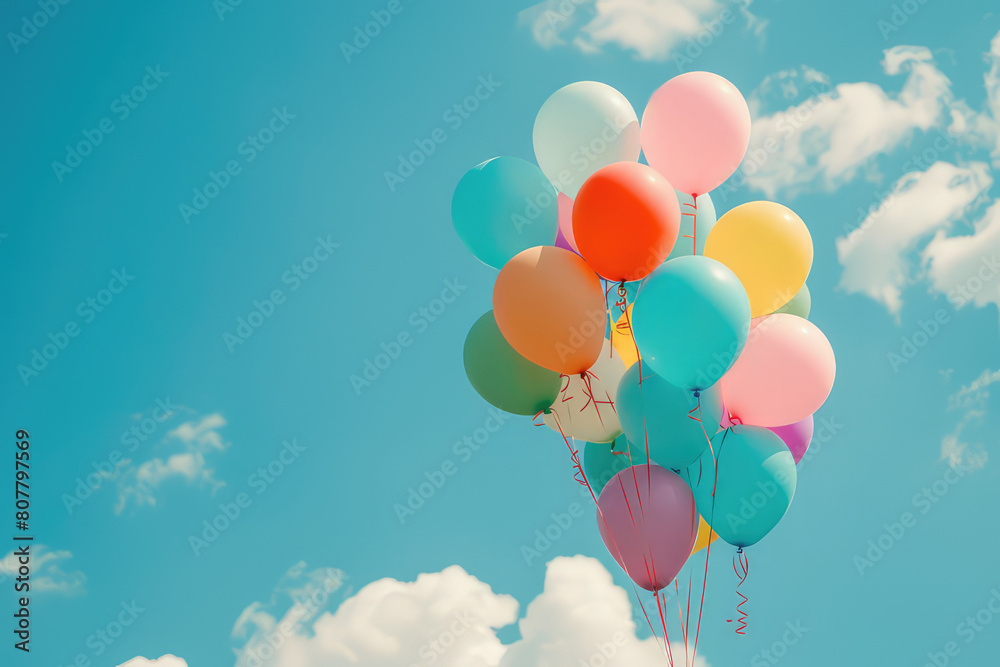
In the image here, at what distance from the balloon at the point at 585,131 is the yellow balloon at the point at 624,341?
98cm

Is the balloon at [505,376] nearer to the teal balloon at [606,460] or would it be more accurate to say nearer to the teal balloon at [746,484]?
the teal balloon at [606,460]

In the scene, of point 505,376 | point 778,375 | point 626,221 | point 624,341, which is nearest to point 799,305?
point 778,375

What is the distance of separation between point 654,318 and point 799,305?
1574mm

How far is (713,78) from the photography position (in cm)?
551

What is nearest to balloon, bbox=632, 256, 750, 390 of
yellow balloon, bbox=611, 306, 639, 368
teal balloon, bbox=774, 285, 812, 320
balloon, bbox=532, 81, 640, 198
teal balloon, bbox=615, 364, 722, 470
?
teal balloon, bbox=615, 364, 722, 470

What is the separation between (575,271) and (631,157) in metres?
1.15

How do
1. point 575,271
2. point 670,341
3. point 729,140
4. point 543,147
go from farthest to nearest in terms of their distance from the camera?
point 543,147, point 729,140, point 575,271, point 670,341

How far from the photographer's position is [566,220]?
571 centimetres

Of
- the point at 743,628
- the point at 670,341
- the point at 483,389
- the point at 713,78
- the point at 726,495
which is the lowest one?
the point at 743,628

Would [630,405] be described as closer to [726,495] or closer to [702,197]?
[726,495]

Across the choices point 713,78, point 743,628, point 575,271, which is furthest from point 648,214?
point 743,628

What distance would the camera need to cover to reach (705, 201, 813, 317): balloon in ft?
17.0

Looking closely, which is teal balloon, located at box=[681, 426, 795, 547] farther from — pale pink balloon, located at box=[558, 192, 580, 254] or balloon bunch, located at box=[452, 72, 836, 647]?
pale pink balloon, located at box=[558, 192, 580, 254]

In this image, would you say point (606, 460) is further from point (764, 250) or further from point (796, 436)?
point (764, 250)
